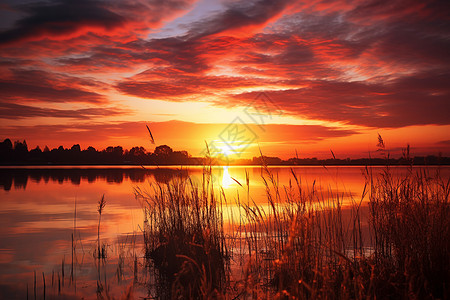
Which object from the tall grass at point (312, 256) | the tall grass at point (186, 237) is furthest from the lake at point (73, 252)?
the tall grass at point (312, 256)

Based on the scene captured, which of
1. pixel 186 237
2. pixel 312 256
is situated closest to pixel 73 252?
pixel 186 237

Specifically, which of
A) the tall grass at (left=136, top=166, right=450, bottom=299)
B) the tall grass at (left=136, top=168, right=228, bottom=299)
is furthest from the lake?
the tall grass at (left=136, top=166, right=450, bottom=299)

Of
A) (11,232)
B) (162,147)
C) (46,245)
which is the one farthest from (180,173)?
(11,232)

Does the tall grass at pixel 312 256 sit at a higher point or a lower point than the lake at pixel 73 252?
higher

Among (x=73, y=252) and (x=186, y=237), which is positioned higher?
(x=186, y=237)

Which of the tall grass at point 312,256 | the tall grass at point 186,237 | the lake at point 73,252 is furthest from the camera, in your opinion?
the tall grass at point 186,237

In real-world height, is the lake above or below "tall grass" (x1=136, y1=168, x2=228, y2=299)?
below

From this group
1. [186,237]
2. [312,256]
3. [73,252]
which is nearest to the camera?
[312,256]

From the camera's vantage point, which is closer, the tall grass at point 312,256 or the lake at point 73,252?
the tall grass at point 312,256

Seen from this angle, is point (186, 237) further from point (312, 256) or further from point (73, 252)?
point (73, 252)

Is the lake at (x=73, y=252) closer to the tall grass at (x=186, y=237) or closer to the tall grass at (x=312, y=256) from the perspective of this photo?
the tall grass at (x=186, y=237)

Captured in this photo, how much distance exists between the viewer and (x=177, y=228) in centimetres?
588

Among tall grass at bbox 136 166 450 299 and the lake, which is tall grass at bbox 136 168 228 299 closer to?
tall grass at bbox 136 166 450 299

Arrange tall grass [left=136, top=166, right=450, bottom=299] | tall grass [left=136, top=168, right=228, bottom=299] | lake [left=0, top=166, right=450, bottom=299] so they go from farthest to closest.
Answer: tall grass [left=136, top=168, right=228, bottom=299], lake [left=0, top=166, right=450, bottom=299], tall grass [left=136, top=166, right=450, bottom=299]
